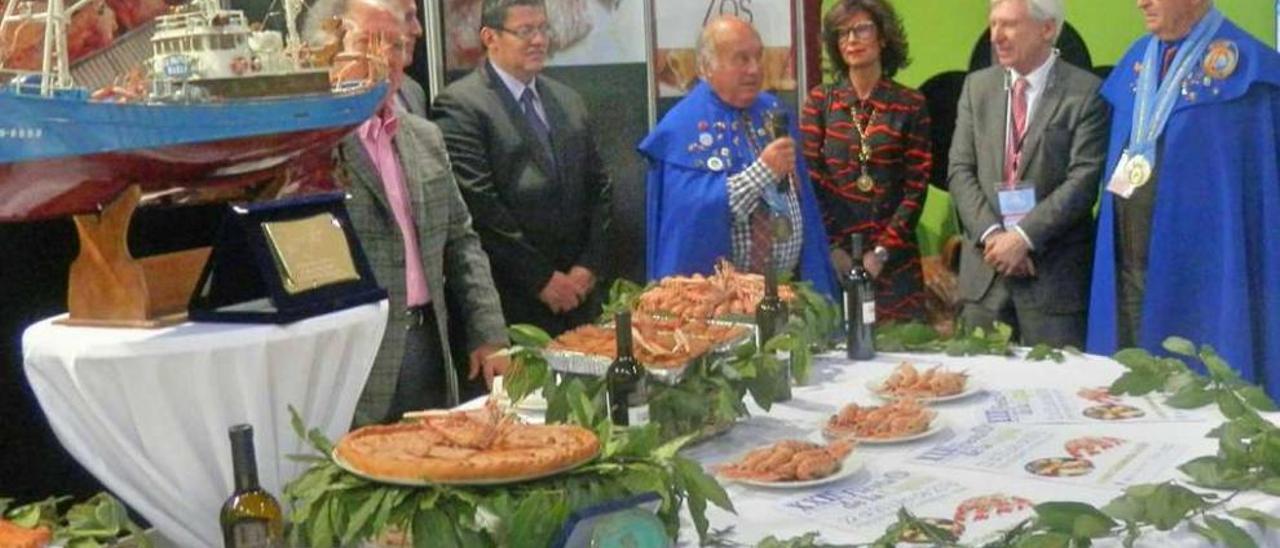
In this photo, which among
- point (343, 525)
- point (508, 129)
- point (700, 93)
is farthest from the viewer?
point (700, 93)

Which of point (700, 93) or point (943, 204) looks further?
point (943, 204)

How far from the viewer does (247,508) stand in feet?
5.67

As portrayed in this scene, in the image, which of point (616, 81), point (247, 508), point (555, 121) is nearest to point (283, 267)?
point (247, 508)

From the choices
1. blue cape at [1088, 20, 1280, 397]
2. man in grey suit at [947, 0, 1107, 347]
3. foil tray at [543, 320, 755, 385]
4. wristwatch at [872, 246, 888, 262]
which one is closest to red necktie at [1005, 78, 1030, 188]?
man in grey suit at [947, 0, 1107, 347]

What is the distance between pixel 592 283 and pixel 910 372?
157 cm

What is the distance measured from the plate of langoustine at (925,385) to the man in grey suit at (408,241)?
2.51ft

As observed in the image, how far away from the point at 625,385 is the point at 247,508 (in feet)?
2.04

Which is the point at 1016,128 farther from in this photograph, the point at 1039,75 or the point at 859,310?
the point at 859,310

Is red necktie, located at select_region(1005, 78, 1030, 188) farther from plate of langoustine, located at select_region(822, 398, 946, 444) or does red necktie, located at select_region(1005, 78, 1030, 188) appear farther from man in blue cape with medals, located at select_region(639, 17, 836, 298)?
plate of langoustine, located at select_region(822, 398, 946, 444)

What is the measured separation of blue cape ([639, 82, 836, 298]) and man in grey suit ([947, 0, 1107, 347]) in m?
0.44

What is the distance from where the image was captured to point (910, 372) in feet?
8.71

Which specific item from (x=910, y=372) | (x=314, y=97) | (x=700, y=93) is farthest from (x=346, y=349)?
(x=700, y=93)

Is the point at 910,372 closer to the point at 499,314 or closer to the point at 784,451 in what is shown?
the point at 784,451

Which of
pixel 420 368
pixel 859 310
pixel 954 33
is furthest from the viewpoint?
pixel 954 33
